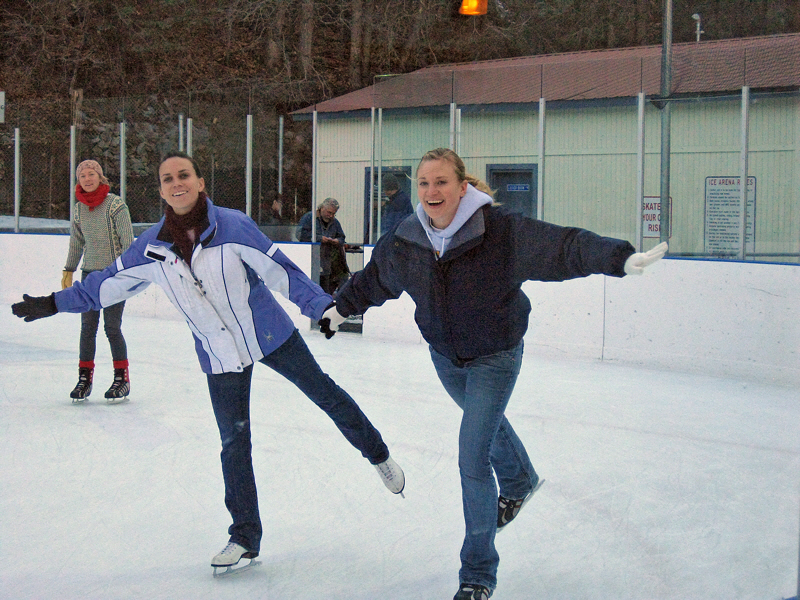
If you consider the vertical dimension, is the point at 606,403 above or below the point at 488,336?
below

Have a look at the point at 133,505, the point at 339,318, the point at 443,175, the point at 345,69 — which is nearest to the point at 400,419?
the point at 133,505

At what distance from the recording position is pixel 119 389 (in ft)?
18.9

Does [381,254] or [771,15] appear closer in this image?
[381,254]

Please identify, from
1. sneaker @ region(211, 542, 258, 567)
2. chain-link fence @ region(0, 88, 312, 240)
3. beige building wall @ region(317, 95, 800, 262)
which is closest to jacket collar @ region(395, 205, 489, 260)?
sneaker @ region(211, 542, 258, 567)

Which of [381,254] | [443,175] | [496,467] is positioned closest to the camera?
[443,175]

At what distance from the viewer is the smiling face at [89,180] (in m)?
5.48

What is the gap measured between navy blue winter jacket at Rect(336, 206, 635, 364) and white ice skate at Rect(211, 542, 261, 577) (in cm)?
92

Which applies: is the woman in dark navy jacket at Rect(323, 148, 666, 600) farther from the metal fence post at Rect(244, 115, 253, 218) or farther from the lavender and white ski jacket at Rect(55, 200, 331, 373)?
the metal fence post at Rect(244, 115, 253, 218)

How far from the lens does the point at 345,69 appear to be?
24797mm

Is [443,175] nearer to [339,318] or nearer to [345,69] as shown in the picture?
[339,318]

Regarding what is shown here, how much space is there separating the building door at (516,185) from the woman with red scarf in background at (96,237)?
3.59m

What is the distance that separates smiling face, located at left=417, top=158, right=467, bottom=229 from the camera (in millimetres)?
2721

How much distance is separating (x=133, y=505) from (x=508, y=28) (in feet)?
74.5

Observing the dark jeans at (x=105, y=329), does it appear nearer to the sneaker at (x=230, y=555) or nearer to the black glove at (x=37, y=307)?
the black glove at (x=37, y=307)
